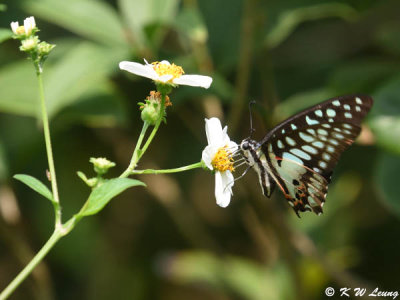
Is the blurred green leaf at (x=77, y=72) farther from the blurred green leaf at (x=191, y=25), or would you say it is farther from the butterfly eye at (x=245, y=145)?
the butterfly eye at (x=245, y=145)

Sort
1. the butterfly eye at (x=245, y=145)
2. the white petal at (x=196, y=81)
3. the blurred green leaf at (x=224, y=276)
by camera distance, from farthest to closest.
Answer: the blurred green leaf at (x=224, y=276) < the butterfly eye at (x=245, y=145) < the white petal at (x=196, y=81)

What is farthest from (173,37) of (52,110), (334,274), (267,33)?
(334,274)

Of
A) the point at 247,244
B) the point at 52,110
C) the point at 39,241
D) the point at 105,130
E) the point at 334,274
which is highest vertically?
the point at 105,130

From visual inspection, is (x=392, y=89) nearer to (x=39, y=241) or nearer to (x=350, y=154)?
(x=350, y=154)

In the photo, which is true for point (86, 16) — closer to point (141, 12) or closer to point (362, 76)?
point (141, 12)

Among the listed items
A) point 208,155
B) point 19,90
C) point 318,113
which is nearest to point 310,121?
point 318,113

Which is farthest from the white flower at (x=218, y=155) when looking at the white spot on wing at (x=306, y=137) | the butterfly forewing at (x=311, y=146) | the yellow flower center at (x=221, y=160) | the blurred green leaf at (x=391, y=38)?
the blurred green leaf at (x=391, y=38)
